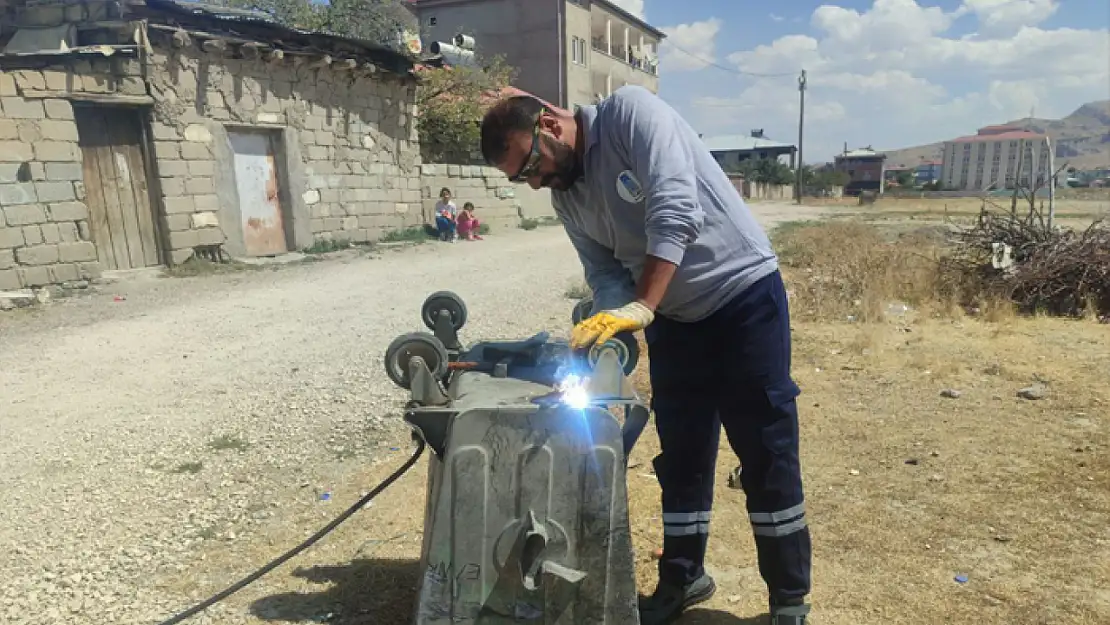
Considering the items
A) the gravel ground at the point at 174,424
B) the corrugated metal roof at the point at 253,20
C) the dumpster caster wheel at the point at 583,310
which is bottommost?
the gravel ground at the point at 174,424

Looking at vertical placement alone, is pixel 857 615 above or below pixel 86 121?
below

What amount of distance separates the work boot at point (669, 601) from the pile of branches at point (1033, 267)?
19.7 feet

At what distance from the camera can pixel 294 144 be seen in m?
12.0

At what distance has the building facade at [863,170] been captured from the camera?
232 feet

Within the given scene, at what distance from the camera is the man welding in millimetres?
1825

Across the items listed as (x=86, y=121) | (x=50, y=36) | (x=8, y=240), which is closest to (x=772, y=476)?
(x=8, y=240)

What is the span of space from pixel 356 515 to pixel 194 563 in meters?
0.60

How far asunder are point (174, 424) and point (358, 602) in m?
2.18

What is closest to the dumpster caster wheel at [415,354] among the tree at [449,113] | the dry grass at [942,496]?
the dry grass at [942,496]

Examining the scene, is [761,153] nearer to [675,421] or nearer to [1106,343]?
[1106,343]

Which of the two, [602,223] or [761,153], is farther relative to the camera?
[761,153]

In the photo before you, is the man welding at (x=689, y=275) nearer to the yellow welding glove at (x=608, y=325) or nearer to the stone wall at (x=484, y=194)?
the yellow welding glove at (x=608, y=325)

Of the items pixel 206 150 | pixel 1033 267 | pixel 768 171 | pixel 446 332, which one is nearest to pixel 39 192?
pixel 206 150

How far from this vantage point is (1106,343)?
5535 mm
